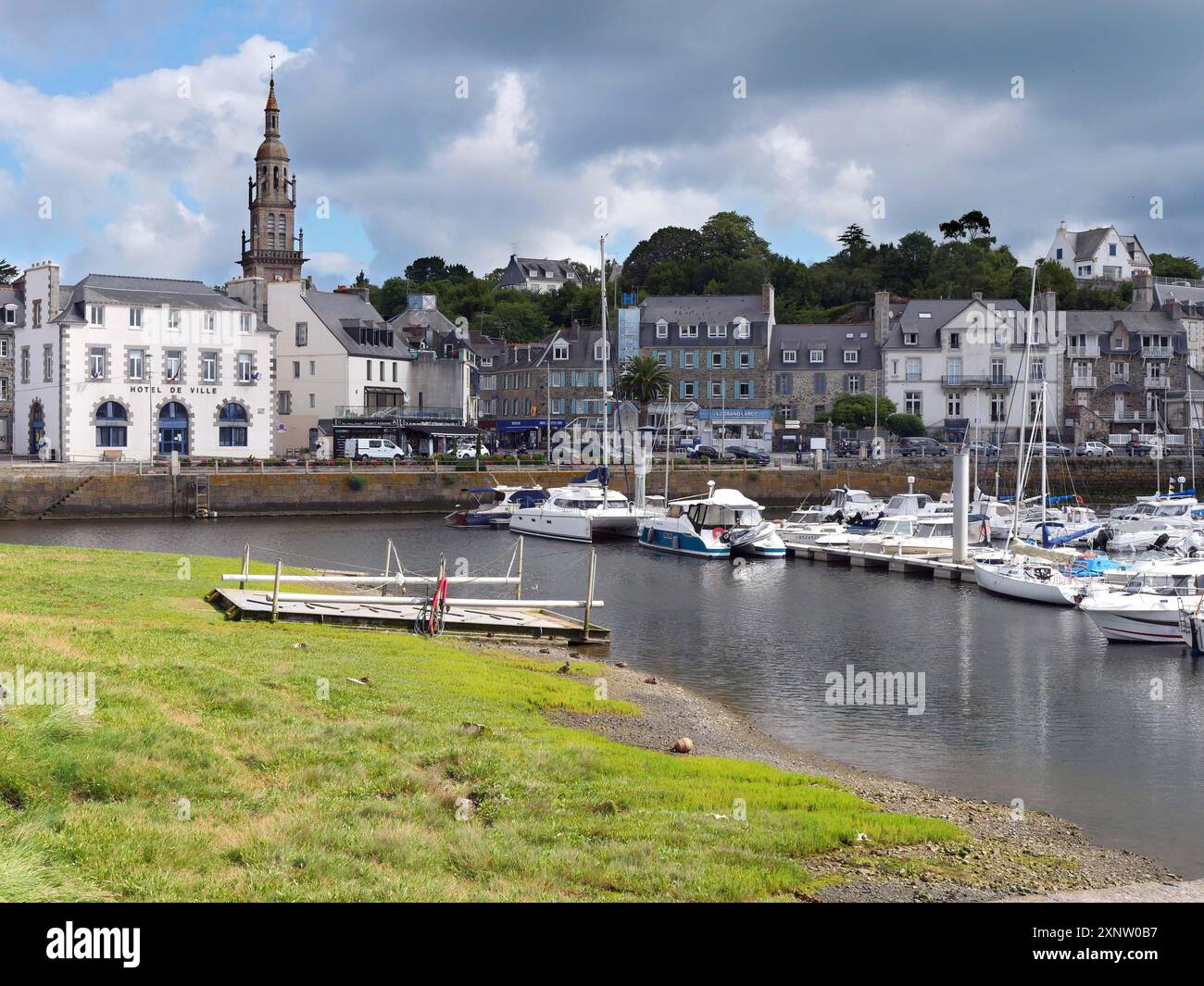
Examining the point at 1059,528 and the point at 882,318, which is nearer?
the point at 1059,528

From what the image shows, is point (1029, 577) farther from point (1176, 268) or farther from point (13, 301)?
point (1176, 268)

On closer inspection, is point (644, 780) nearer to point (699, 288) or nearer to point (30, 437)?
point (30, 437)

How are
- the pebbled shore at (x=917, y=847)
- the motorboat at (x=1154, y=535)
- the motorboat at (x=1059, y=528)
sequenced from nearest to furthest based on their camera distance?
the pebbled shore at (x=917, y=847)
the motorboat at (x=1154, y=535)
the motorboat at (x=1059, y=528)

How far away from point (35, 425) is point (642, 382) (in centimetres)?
4650

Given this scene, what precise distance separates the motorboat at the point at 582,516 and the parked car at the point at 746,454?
23912mm

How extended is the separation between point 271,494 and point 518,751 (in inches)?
2469

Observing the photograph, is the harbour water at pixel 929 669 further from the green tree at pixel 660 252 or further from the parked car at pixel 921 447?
the green tree at pixel 660 252

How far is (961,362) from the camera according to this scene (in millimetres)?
108562

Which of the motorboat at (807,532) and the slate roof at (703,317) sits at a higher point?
the slate roof at (703,317)

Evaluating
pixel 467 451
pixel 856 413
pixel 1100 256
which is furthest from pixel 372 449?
pixel 1100 256

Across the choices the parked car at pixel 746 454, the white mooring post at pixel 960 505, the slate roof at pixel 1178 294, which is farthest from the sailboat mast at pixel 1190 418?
the white mooring post at pixel 960 505

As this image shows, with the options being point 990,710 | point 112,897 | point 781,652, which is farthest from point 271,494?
point 112,897

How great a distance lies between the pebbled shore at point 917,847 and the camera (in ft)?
46.4

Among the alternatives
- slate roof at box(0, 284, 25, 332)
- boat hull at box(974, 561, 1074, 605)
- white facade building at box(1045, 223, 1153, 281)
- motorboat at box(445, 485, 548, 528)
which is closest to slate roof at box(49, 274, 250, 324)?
slate roof at box(0, 284, 25, 332)
